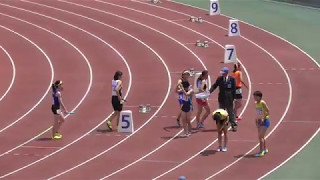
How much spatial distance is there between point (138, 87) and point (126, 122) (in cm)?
394

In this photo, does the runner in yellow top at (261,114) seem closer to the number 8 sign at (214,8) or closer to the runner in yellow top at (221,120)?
the runner in yellow top at (221,120)

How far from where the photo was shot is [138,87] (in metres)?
27.1

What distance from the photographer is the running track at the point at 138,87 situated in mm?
21109

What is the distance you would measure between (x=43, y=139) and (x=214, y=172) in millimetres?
4889

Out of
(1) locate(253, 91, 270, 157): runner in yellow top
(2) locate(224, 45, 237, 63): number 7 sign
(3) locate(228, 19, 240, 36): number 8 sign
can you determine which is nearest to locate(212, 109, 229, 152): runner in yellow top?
(1) locate(253, 91, 270, 157): runner in yellow top

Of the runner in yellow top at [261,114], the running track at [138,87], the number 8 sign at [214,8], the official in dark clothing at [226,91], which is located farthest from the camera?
the number 8 sign at [214,8]

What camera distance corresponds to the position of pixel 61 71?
95.4 feet

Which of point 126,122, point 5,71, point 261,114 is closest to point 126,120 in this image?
point 126,122

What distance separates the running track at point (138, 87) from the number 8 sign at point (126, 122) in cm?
21

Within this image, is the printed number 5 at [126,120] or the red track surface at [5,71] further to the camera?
the red track surface at [5,71]

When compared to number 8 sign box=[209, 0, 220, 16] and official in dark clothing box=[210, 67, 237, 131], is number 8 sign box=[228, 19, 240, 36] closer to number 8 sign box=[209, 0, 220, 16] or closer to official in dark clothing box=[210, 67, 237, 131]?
number 8 sign box=[209, 0, 220, 16]

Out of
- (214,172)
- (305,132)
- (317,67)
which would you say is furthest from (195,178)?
(317,67)

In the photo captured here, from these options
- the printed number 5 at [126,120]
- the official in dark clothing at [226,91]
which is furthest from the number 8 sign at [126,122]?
the official in dark clothing at [226,91]

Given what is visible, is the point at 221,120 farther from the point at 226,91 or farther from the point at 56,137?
the point at 56,137
